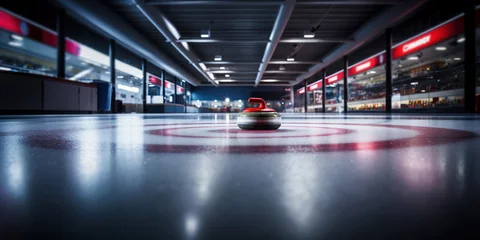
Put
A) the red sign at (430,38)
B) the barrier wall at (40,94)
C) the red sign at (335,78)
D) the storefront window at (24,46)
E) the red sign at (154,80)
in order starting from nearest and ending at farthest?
the barrier wall at (40,94)
the storefront window at (24,46)
the red sign at (430,38)
the red sign at (335,78)
the red sign at (154,80)

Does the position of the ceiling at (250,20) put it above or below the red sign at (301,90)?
above

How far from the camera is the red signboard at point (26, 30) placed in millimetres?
7617

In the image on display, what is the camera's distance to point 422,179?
509 mm

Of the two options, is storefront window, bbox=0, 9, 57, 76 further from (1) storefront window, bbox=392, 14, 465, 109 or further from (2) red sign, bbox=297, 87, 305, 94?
(2) red sign, bbox=297, 87, 305, 94

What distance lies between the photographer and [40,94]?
788cm

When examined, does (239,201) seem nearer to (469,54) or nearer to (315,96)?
(469,54)

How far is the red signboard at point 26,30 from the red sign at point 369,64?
13.1 meters

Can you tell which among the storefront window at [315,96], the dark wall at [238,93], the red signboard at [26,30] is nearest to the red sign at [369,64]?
the storefront window at [315,96]

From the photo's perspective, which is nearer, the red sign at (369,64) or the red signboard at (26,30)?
the red signboard at (26,30)

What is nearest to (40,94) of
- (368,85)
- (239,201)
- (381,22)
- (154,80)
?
(239,201)

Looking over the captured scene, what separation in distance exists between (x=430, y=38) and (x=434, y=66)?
7072 millimetres

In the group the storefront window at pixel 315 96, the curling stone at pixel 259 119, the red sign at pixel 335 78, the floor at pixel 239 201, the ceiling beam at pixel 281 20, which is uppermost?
the ceiling beam at pixel 281 20

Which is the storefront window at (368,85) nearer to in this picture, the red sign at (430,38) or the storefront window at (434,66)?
the storefront window at (434,66)

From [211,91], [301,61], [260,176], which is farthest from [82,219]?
[211,91]
